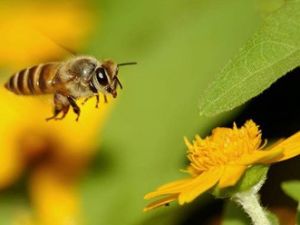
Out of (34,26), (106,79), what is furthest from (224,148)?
(34,26)

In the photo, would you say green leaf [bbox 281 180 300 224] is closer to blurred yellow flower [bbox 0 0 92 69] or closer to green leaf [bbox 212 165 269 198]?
green leaf [bbox 212 165 269 198]

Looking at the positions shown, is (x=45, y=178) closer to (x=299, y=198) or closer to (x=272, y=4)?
(x=272, y=4)

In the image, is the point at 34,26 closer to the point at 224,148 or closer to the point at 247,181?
the point at 224,148

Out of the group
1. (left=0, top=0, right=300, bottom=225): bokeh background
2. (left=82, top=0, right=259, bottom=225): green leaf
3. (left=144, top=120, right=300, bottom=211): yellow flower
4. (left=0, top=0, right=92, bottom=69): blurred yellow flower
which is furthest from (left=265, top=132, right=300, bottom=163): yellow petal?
(left=0, top=0, right=92, bottom=69): blurred yellow flower

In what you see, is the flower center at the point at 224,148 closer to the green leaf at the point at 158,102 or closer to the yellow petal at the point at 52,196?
the green leaf at the point at 158,102

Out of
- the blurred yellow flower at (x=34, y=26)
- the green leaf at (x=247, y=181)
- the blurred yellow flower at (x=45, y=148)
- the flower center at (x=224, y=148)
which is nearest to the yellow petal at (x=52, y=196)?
the blurred yellow flower at (x=45, y=148)
